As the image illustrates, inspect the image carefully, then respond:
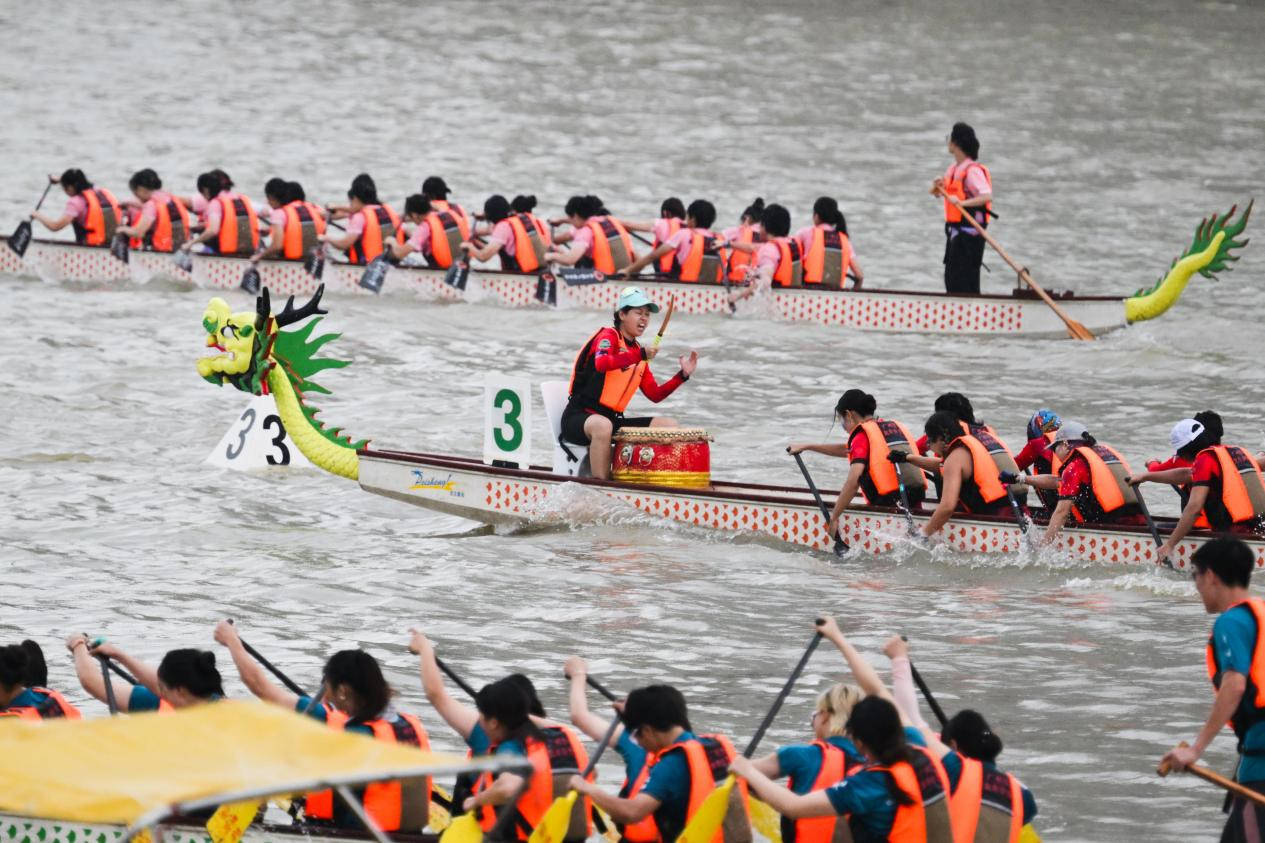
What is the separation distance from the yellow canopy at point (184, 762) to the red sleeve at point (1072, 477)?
6137 millimetres

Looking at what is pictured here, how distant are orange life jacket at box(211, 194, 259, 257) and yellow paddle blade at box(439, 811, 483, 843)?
44.4 ft

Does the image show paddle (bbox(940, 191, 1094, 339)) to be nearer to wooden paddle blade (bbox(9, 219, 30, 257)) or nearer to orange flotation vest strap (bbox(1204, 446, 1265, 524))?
orange flotation vest strap (bbox(1204, 446, 1265, 524))

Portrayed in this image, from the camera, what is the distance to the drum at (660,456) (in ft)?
38.7

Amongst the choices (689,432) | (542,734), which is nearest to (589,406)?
(689,432)

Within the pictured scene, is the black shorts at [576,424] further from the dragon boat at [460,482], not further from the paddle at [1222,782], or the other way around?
the paddle at [1222,782]

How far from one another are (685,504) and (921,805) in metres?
5.82

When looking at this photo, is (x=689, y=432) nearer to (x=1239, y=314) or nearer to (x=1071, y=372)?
(x=1071, y=372)

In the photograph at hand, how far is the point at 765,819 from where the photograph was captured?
6.66m

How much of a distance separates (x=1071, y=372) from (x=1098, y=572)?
6.30 meters

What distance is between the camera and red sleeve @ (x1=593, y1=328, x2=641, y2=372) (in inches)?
456

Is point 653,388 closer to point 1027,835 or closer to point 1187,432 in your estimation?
point 1187,432

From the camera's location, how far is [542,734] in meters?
6.37

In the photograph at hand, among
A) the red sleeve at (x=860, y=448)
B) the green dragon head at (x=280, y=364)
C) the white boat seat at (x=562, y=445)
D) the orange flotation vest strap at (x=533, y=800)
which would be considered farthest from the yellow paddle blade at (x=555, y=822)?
the green dragon head at (x=280, y=364)

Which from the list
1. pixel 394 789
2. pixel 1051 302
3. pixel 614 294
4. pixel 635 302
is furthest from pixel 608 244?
pixel 394 789
